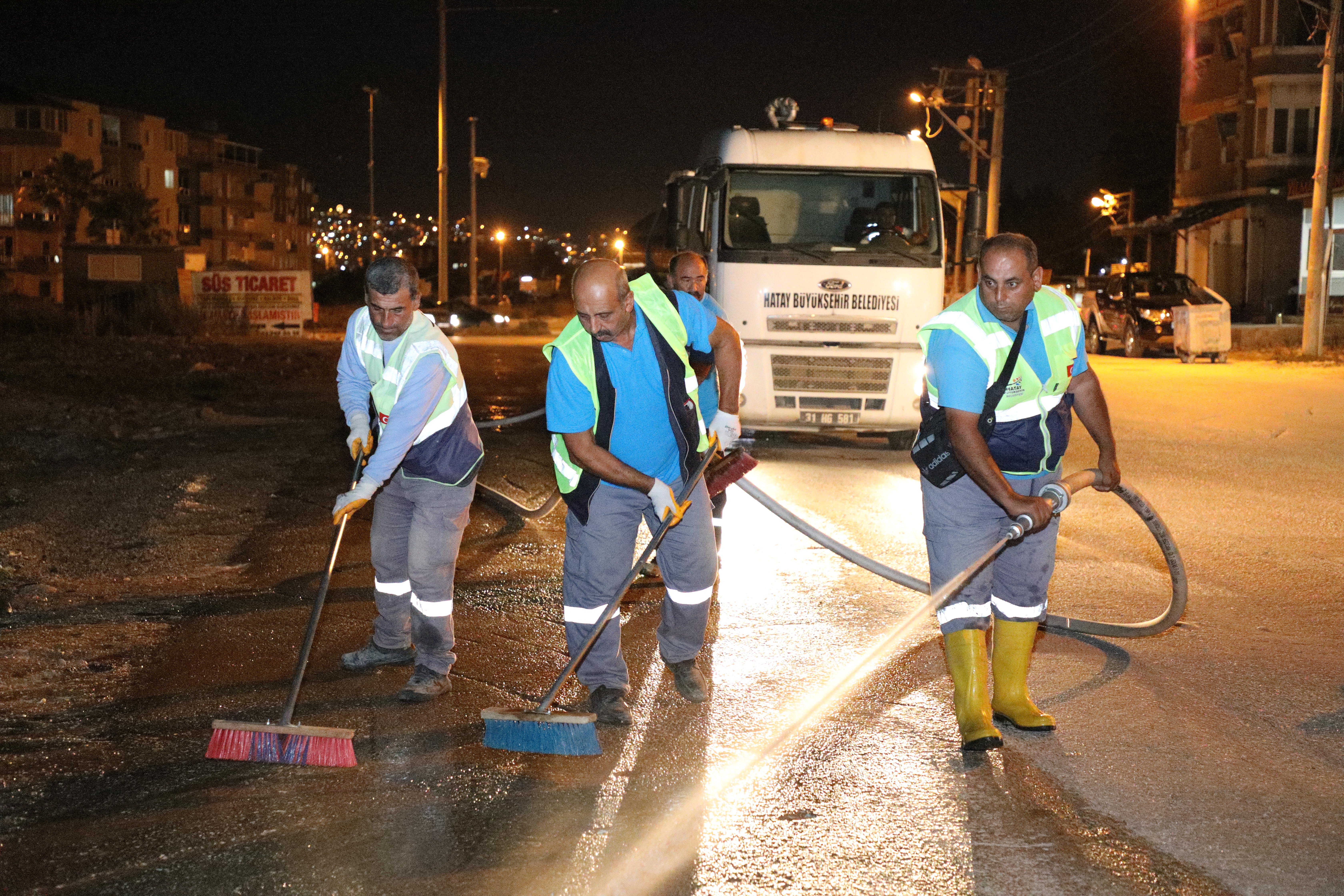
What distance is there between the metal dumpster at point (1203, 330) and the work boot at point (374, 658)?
78.3ft

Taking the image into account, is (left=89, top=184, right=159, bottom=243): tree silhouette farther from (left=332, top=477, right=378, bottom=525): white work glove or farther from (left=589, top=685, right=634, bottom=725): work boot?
(left=589, top=685, right=634, bottom=725): work boot

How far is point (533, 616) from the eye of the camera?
6930 millimetres

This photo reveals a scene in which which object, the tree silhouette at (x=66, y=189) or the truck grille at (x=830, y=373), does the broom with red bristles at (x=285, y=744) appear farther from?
the tree silhouette at (x=66, y=189)

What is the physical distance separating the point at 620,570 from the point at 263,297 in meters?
35.1

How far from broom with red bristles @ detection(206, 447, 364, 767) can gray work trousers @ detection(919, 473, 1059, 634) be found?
2143 millimetres

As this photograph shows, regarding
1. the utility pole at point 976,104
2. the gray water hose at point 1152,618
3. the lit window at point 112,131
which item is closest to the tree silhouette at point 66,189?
the lit window at point 112,131

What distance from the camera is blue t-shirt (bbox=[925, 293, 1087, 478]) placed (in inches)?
187

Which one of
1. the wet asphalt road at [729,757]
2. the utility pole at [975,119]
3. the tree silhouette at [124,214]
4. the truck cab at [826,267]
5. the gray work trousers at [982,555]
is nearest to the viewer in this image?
the wet asphalt road at [729,757]

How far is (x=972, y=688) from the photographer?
4879 mm

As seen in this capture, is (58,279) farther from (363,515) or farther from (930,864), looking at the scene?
(930,864)

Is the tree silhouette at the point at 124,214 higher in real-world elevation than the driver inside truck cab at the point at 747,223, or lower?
higher

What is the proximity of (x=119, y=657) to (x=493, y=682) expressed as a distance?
168 centimetres

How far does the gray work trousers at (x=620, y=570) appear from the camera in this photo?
206 inches

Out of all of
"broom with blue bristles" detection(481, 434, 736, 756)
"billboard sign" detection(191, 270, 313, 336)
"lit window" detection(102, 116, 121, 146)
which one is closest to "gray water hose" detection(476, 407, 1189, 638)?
"broom with blue bristles" detection(481, 434, 736, 756)
